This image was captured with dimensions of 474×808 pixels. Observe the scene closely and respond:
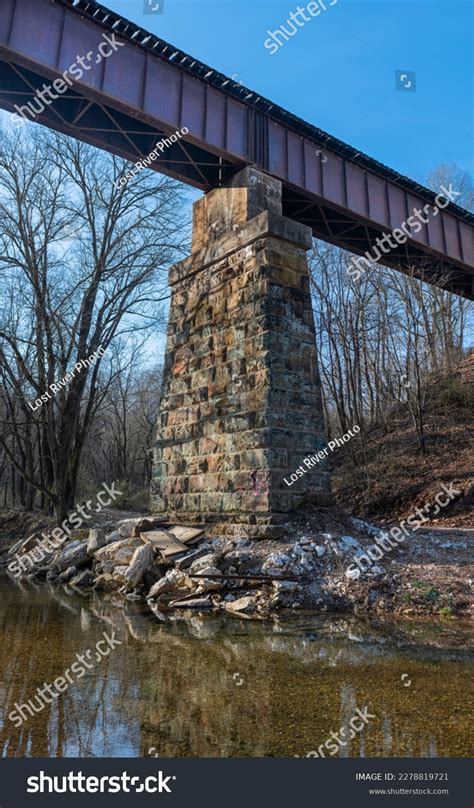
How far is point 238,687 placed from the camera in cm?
311

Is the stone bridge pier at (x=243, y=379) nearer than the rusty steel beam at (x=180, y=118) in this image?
Yes

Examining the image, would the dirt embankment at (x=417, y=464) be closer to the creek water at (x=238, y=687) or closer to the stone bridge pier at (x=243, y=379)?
the stone bridge pier at (x=243, y=379)

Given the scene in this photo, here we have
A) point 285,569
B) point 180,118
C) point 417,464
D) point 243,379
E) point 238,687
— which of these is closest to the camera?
point 238,687

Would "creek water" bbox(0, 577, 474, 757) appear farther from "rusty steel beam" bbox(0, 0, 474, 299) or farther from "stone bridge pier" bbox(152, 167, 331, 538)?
"rusty steel beam" bbox(0, 0, 474, 299)

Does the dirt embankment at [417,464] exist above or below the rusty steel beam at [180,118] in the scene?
below

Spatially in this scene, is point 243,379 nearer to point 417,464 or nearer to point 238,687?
point 238,687

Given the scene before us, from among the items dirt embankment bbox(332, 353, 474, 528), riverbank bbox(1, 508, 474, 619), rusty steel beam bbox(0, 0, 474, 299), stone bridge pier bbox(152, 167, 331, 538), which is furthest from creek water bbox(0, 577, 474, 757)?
rusty steel beam bbox(0, 0, 474, 299)

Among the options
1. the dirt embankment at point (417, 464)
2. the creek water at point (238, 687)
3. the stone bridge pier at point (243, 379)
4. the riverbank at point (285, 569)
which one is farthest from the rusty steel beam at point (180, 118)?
the creek water at point (238, 687)

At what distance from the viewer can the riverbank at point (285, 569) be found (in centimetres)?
577

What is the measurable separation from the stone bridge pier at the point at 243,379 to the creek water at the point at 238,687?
9.75 feet

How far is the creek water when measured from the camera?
2350mm

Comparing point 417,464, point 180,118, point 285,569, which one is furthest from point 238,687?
point 417,464

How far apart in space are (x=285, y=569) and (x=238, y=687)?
3.31 meters

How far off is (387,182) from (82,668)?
1449 cm
